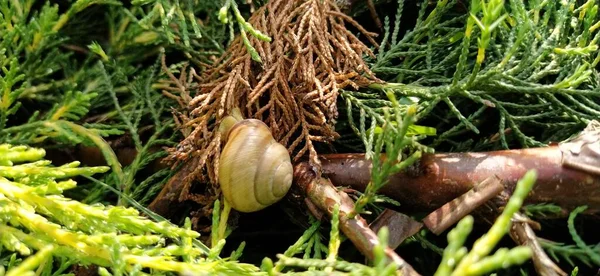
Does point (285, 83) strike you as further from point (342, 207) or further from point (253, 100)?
point (342, 207)

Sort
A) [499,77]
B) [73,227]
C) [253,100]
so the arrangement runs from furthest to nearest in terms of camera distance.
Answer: [253,100], [499,77], [73,227]

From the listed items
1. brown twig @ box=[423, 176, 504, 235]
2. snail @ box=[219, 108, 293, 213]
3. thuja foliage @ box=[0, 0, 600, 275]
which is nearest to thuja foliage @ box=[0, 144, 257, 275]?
thuja foliage @ box=[0, 0, 600, 275]

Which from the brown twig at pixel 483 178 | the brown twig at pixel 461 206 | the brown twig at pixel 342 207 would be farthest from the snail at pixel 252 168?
the brown twig at pixel 461 206

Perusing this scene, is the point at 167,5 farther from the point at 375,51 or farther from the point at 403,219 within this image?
the point at 403,219

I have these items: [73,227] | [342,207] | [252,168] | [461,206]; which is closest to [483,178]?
[461,206]

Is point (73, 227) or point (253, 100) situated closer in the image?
point (73, 227)

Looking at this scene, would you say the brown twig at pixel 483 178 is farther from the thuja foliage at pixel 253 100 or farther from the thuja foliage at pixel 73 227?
the thuja foliage at pixel 73 227
